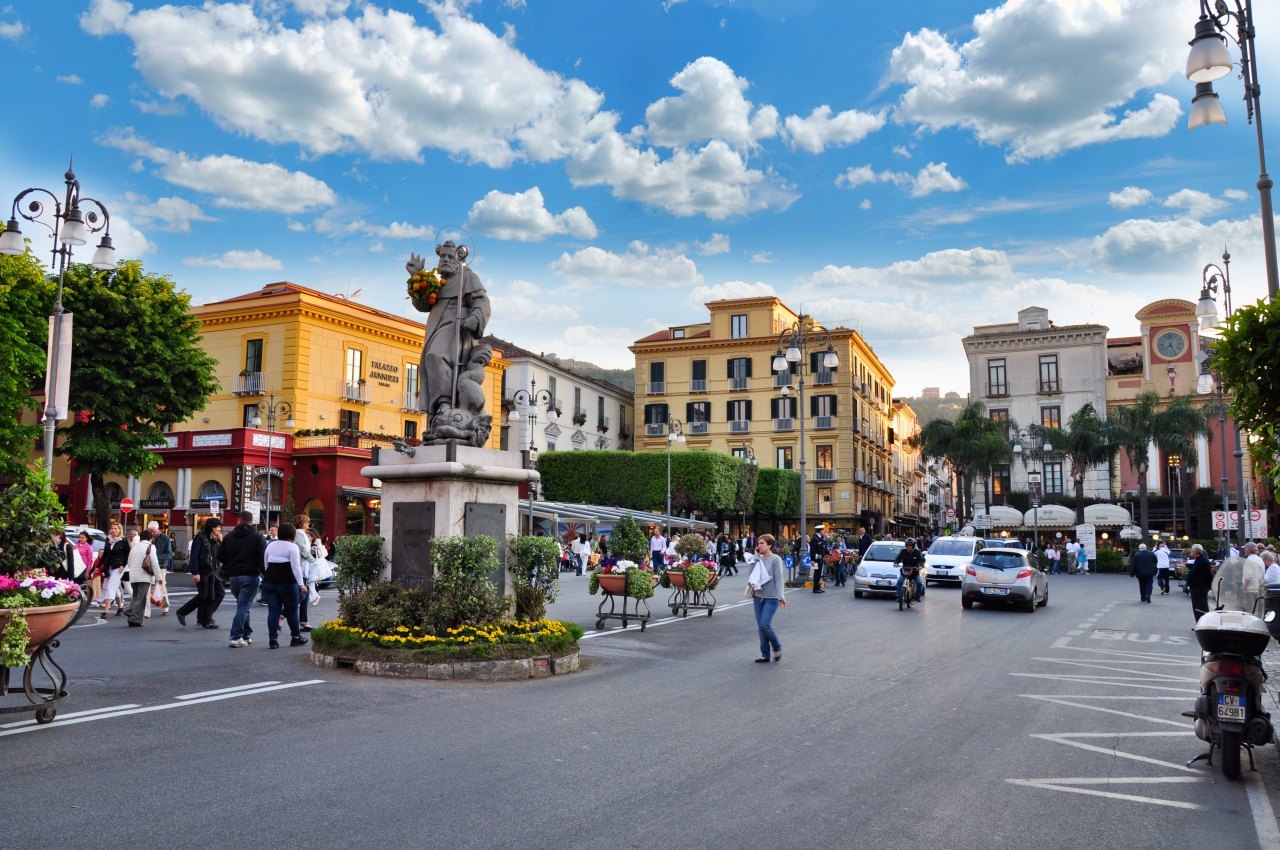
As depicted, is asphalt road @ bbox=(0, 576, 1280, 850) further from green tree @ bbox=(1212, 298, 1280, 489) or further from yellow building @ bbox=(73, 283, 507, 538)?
yellow building @ bbox=(73, 283, 507, 538)

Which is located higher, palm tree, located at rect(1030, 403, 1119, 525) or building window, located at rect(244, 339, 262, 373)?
building window, located at rect(244, 339, 262, 373)

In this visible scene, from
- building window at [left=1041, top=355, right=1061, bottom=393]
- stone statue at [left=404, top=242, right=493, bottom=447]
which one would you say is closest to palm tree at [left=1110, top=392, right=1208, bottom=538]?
building window at [left=1041, top=355, right=1061, bottom=393]

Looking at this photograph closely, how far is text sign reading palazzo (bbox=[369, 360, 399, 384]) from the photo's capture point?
45.3 meters

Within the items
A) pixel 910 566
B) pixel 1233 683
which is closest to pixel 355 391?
pixel 910 566

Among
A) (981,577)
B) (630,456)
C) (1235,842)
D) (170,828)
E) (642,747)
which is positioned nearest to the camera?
(170,828)

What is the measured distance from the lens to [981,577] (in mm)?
22547

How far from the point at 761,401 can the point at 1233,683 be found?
2365 inches

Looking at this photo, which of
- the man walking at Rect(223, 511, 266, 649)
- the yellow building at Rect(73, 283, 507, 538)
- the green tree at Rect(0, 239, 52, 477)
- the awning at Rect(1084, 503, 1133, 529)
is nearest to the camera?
the man walking at Rect(223, 511, 266, 649)

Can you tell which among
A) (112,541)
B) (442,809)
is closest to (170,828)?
(442,809)

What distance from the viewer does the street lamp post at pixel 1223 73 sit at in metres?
10.4

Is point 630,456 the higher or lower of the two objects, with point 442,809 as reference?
higher

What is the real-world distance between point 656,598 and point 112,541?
1259 centimetres

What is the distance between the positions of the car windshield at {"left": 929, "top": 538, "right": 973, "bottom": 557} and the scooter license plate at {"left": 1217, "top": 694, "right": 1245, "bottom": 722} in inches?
966

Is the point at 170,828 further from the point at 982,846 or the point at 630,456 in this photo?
the point at 630,456
